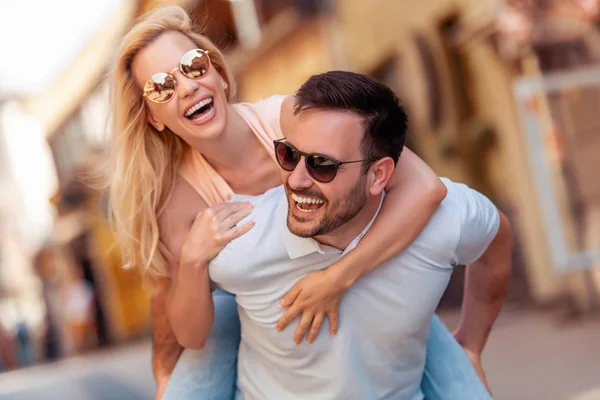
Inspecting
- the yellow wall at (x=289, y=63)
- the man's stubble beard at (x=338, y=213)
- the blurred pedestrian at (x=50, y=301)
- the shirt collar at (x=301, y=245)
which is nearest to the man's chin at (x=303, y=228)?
the man's stubble beard at (x=338, y=213)

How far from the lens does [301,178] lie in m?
2.17

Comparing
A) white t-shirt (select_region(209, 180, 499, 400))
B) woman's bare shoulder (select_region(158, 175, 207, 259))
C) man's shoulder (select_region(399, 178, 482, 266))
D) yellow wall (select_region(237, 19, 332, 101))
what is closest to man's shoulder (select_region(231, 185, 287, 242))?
white t-shirt (select_region(209, 180, 499, 400))

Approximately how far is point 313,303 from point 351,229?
0.24m

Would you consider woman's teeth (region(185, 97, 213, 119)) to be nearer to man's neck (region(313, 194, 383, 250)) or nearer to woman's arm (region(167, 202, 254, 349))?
woman's arm (region(167, 202, 254, 349))

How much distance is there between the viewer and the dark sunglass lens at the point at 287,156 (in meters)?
2.21

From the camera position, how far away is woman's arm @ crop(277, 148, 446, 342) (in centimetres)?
235

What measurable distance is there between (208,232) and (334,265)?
37 centimetres

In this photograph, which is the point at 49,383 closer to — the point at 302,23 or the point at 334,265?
the point at 302,23

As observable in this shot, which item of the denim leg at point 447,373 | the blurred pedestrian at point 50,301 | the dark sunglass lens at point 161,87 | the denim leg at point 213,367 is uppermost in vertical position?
the dark sunglass lens at point 161,87

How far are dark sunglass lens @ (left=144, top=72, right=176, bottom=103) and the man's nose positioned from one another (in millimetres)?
481

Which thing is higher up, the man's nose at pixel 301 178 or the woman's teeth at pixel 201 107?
the woman's teeth at pixel 201 107

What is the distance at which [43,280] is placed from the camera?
1287 inches

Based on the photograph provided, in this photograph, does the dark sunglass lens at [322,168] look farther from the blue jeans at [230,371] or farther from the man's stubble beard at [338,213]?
the blue jeans at [230,371]

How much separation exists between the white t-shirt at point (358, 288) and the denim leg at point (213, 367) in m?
0.33
